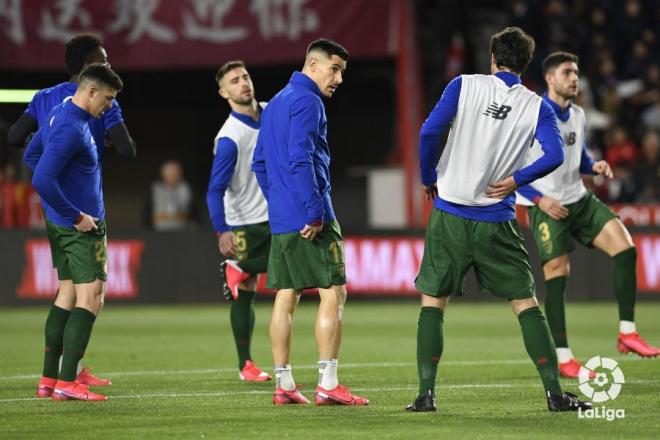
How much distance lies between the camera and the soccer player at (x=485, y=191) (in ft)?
23.9

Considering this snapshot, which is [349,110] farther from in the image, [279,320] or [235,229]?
[279,320]

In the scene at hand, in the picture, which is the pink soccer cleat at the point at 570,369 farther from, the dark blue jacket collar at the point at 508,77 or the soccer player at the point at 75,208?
the soccer player at the point at 75,208

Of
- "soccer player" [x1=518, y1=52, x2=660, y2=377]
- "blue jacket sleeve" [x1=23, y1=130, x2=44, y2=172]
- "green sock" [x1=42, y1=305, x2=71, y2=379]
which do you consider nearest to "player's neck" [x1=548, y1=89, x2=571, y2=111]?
"soccer player" [x1=518, y1=52, x2=660, y2=377]

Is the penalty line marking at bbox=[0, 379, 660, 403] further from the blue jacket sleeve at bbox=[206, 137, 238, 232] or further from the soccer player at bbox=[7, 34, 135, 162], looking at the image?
the soccer player at bbox=[7, 34, 135, 162]

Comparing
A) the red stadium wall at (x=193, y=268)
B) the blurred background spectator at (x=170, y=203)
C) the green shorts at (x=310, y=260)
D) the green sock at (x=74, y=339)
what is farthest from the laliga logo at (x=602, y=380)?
the blurred background spectator at (x=170, y=203)

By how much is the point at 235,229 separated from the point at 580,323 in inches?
239

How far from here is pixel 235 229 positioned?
31.8ft

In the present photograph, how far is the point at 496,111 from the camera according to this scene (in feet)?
24.0

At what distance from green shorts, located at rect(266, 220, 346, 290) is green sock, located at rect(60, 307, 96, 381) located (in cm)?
134

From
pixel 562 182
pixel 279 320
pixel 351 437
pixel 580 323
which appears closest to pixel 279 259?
pixel 279 320

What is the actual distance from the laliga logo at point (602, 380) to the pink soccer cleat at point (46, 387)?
3.51 m

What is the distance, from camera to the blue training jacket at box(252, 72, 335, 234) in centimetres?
757

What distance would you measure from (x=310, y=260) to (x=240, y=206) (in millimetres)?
2042

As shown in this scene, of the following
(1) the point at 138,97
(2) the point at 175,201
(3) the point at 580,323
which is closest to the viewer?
(3) the point at 580,323
